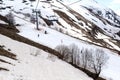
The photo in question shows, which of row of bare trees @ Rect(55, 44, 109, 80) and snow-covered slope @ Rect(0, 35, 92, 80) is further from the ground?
snow-covered slope @ Rect(0, 35, 92, 80)

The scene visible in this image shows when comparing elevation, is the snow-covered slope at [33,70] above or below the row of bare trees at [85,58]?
above

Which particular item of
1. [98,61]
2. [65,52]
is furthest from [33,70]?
[65,52]

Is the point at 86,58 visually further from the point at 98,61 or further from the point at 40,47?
the point at 40,47

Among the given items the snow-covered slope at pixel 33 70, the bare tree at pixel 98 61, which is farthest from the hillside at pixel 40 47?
the bare tree at pixel 98 61

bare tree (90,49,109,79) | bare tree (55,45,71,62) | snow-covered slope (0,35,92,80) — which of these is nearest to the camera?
snow-covered slope (0,35,92,80)

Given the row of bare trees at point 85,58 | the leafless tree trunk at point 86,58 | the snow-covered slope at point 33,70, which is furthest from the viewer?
the leafless tree trunk at point 86,58

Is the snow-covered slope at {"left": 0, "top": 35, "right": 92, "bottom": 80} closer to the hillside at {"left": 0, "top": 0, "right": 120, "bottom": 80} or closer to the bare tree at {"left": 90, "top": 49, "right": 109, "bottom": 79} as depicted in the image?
the hillside at {"left": 0, "top": 0, "right": 120, "bottom": 80}

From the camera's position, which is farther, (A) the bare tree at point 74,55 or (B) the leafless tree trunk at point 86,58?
(B) the leafless tree trunk at point 86,58

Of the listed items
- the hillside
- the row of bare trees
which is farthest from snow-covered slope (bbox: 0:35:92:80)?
the row of bare trees

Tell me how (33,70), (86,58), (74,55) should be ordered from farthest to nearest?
(74,55)
(86,58)
(33,70)

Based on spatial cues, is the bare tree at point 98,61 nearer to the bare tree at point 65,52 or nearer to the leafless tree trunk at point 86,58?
the leafless tree trunk at point 86,58
